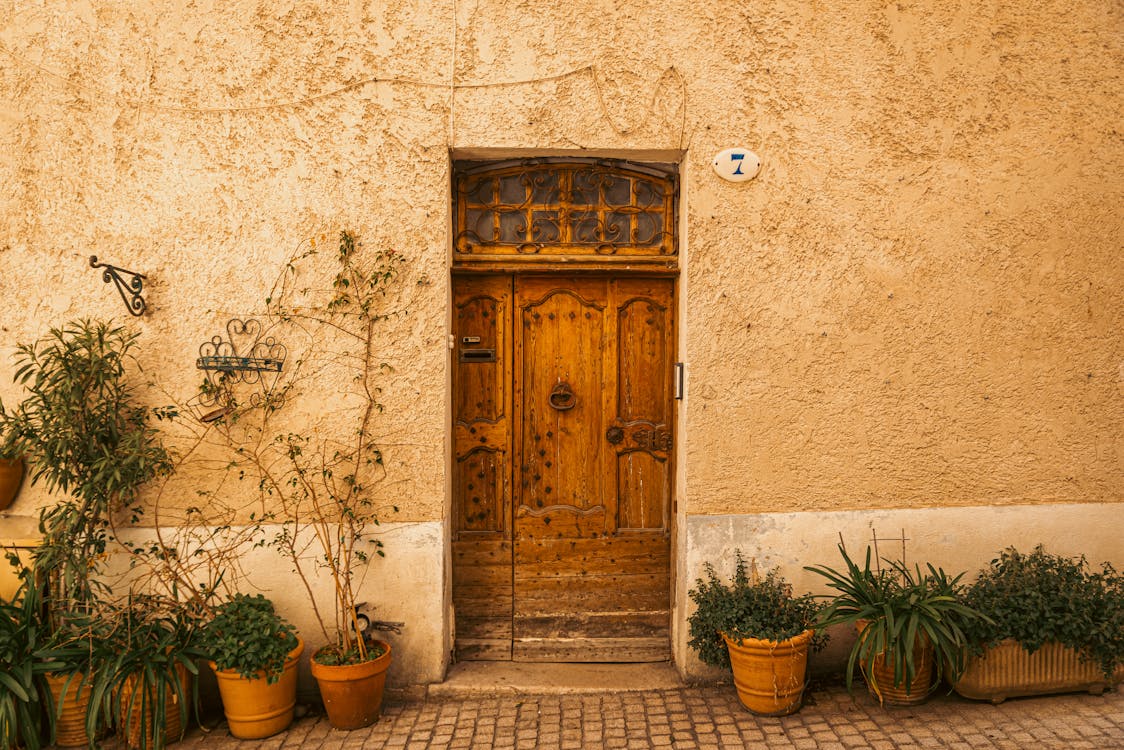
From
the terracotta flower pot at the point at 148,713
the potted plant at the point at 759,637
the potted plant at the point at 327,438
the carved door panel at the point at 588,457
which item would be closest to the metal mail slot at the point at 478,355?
the carved door panel at the point at 588,457

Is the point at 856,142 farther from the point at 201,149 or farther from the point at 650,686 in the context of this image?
the point at 201,149

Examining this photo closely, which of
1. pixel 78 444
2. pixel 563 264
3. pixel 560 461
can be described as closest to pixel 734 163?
pixel 563 264

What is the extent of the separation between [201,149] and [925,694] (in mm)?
4525

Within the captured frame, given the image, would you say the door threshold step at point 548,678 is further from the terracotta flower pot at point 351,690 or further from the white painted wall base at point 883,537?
the terracotta flower pot at point 351,690

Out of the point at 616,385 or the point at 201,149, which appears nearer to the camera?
the point at 201,149

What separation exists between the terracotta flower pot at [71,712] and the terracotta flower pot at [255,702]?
60 centimetres

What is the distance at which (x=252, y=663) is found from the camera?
356cm

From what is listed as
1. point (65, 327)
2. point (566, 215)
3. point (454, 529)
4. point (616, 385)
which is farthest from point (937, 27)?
point (65, 327)

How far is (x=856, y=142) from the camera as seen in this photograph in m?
4.12

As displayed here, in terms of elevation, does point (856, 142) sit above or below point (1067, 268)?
above

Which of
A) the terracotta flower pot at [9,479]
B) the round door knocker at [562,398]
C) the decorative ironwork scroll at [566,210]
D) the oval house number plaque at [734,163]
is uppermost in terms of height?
the oval house number plaque at [734,163]

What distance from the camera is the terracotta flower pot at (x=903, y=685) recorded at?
12.5 ft

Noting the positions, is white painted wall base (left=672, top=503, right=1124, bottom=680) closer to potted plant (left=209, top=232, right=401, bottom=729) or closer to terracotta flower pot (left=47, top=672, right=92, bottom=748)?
potted plant (left=209, top=232, right=401, bottom=729)

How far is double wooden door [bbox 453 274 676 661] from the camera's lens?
4.38 meters
